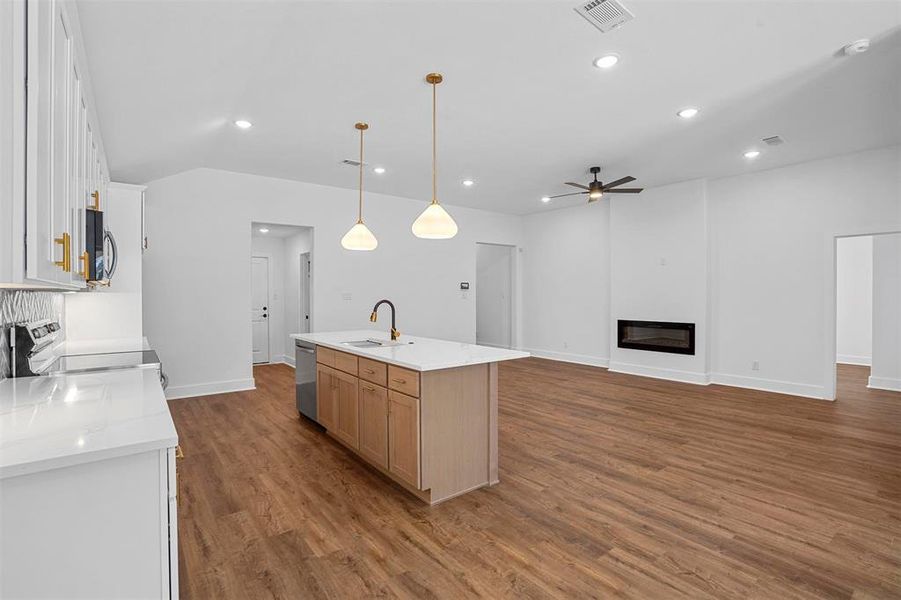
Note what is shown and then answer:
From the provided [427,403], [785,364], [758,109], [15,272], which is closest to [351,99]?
[427,403]

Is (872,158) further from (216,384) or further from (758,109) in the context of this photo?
(216,384)

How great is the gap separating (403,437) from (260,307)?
6.13m

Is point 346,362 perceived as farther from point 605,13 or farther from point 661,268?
point 661,268

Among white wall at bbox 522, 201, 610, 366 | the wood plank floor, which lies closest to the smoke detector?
the wood plank floor

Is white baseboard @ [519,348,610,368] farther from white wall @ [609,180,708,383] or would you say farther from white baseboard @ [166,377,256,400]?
white baseboard @ [166,377,256,400]

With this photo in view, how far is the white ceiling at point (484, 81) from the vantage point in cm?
243

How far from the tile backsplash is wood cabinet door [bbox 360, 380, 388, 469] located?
6.31 feet

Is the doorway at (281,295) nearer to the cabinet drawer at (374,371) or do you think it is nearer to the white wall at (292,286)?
the white wall at (292,286)

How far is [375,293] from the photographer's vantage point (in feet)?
23.0

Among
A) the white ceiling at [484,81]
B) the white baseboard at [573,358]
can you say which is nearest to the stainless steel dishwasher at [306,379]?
the white ceiling at [484,81]

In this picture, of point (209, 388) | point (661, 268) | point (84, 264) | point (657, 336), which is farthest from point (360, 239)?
point (657, 336)

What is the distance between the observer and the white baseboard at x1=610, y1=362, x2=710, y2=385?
623 cm

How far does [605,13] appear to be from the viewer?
2.44 m

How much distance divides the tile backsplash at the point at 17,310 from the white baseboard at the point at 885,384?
8725mm
